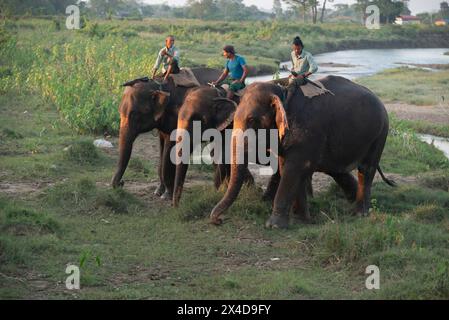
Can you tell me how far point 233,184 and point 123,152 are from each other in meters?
2.05

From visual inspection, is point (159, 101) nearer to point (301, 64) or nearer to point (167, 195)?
point (167, 195)

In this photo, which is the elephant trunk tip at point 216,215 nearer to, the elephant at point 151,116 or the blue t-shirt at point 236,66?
the elephant at point 151,116

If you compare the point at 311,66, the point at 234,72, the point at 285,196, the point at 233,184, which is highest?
the point at 311,66

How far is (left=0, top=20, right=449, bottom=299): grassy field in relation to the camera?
692 centimetres

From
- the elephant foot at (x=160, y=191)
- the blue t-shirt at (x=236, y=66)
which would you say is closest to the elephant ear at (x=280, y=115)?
the blue t-shirt at (x=236, y=66)

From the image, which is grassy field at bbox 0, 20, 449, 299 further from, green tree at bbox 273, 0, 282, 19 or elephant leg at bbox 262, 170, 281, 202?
green tree at bbox 273, 0, 282, 19

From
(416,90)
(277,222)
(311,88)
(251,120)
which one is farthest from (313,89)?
(416,90)

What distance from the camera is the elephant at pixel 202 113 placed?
9.62 m

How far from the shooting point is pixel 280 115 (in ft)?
29.0

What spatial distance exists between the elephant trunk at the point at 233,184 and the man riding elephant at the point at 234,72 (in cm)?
131

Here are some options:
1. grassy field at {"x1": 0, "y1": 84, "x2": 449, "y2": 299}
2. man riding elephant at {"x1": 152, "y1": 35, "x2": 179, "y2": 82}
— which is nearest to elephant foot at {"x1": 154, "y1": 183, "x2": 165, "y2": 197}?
grassy field at {"x1": 0, "y1": 84, "x2": 449, "y2": 299}

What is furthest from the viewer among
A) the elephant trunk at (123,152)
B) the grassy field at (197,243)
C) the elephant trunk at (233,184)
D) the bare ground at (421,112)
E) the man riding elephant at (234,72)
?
the bare ground at (421,112)

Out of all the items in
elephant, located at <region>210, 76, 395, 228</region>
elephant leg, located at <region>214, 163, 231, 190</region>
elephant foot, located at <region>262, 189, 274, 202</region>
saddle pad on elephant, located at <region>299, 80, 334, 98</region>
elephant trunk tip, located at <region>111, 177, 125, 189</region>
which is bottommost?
elephant foot, located at <region>262, 189, 274, 202</region>

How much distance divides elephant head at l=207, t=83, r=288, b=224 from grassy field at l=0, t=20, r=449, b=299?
40cm
